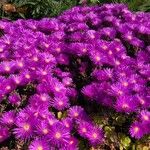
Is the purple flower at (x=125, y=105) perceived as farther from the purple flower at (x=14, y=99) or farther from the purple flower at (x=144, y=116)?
the purple flower at (x=14, y=99)

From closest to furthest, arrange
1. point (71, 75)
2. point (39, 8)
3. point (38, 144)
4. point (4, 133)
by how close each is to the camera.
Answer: point (38, 144)
point (4, 133)
point (71, 75)
point (39, 8)

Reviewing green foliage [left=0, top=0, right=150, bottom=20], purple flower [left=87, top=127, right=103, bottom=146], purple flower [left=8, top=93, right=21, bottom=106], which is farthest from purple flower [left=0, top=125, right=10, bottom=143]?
green foliage [left=0, top=0, right=150, bottom=20]

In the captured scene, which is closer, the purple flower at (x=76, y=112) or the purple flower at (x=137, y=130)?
the purple flower at (x=137, y=130)

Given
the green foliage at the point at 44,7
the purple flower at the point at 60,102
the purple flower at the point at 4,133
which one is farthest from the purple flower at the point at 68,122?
the green foliage at the point at 44,7

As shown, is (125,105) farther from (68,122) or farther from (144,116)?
(68,122)

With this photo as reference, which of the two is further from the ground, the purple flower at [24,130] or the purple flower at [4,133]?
the purple flower at [24,130]

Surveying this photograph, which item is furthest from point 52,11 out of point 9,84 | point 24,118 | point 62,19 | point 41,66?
point 24,118

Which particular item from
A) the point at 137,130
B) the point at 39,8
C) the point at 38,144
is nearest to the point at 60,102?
the point at 38,144

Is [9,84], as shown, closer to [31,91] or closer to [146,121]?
[31,91]
